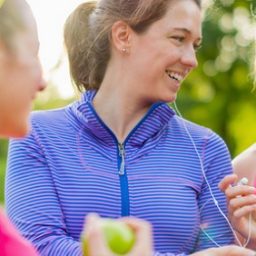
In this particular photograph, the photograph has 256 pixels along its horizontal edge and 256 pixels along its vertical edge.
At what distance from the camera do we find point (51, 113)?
9.57ft

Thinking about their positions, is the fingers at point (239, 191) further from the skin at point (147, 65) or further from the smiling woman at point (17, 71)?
the smiling woman at point (17, 71)

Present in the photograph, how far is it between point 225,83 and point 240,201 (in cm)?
1498

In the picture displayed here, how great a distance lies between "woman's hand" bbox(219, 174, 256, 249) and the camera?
9.01ft

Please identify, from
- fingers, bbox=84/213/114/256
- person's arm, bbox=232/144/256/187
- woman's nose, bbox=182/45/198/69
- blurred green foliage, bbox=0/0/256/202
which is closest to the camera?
fingers, bbox=84/213/114/256

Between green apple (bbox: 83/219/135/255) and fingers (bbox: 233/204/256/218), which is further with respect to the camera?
fingers (bbox: 233/204/256/218)

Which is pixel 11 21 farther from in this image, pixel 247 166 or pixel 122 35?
pixel 247 166

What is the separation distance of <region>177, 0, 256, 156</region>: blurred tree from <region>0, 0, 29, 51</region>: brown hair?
1391 centimetres

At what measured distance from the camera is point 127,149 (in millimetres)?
2836

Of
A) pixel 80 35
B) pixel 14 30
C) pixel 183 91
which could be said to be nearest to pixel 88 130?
pixel 80 35

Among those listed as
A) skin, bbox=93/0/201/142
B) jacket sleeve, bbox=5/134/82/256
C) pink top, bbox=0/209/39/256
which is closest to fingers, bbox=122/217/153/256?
pink top, bbox=0/209/39/256

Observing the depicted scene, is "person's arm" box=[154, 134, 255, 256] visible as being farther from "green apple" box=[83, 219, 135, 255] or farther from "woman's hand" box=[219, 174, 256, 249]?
"green apple" box=[83, 219, 135, 255]

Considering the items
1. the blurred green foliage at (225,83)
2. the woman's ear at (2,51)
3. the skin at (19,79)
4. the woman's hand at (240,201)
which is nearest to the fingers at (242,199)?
the woman's hand at (240,201)

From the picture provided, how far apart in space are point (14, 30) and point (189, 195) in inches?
45.8

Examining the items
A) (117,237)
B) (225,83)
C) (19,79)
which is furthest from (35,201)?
(225,83)
